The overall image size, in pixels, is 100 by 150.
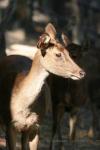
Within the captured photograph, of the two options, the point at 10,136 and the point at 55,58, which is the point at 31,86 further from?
the point at 10,136

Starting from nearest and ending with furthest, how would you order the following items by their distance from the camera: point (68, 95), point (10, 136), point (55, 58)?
point (55, 58)
point (10, 136)
point (68, 95)

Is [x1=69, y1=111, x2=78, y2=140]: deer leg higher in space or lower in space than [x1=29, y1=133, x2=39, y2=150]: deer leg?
higher

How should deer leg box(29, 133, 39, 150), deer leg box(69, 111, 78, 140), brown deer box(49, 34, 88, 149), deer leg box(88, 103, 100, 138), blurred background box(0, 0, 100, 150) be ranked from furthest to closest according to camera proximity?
blurred background box(0, 0, 100, 150) < deer leg box(88, 103, 100, 138) < deer leg box(69, 111, 78, 140) < brown deer box(49, 34, 88, 149) < deer leg box(29, 133, 39, 150)

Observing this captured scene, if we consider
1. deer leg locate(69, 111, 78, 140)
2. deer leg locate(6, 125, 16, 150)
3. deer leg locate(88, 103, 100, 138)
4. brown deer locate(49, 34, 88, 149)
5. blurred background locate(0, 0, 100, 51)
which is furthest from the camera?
blurred background locate(0, 0, 100, 51)

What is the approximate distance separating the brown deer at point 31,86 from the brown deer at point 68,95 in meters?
2.04

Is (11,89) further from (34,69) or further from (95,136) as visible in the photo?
(95,136)

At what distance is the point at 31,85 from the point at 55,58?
0.54m

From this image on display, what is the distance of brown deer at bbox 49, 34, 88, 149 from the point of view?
13.9m

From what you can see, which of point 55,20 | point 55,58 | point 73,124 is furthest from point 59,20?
point 55,58

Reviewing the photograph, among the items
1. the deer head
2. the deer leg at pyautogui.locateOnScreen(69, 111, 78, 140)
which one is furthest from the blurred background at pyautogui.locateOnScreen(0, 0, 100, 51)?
the deer head

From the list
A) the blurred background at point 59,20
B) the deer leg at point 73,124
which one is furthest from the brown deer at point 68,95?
the blurred background at point 59,20

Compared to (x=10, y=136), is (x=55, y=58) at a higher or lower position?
higher

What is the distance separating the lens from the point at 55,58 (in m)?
10.8

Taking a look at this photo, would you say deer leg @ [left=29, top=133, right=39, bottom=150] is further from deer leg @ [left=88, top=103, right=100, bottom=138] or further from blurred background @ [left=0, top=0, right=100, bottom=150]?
blurred background @ [left=0, top=0, right=100, bottom=150]
